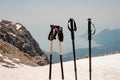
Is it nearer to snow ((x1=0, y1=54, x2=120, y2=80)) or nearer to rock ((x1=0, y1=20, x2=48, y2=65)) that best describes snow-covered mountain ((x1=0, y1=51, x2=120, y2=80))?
snow ((x1=0, y1=54, x2=120, y2=80))

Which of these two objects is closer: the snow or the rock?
the snow

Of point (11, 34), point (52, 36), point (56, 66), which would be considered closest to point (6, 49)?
point (11, 34)

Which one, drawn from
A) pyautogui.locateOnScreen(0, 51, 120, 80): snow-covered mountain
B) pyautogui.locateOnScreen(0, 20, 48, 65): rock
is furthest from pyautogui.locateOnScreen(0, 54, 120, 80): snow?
pyautogui.locateOnScreen(0, 20, 48, 65): rock

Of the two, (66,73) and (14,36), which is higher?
(14,36)

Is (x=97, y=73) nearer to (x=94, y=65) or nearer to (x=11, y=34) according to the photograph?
(x=94, y=65)

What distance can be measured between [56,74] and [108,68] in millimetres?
4502

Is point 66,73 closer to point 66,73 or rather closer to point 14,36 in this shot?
point 66,73

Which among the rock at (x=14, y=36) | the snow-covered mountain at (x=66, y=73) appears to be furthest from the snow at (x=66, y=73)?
the rock at (x=14, y=36)

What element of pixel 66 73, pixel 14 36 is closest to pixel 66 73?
pixel 66 73

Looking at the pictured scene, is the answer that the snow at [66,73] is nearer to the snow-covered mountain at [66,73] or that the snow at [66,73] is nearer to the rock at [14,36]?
the snow-covered mountain at [66,73]

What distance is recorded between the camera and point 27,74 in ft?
79.2

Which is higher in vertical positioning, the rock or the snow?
the rock

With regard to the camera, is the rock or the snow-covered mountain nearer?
the snow-covered mountain

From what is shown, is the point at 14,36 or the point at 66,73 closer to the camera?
the point at 66,73
